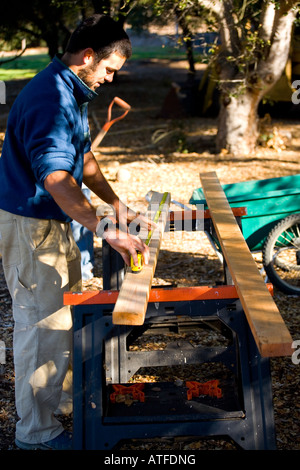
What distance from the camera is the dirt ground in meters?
3.64

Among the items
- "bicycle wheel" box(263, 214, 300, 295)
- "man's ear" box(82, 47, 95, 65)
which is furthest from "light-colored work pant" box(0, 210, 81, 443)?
"bicycle wheel" box(263, 214, 300, 295)

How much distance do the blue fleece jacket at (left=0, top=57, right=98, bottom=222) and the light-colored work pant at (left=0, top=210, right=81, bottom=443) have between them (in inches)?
4.0

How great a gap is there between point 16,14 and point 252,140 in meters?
9.52

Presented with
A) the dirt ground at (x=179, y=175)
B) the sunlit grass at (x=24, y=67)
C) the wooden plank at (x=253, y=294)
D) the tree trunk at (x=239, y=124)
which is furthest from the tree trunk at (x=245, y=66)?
the sunlit grass at (x=24, y=67)

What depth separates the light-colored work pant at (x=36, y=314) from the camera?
3098 millimetres

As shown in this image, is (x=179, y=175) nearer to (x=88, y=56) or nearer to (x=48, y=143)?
(x=88, y=56)

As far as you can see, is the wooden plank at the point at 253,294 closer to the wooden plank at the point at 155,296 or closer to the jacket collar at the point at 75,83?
the wooden plank at the point at 155,296

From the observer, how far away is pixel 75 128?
3.02 metres

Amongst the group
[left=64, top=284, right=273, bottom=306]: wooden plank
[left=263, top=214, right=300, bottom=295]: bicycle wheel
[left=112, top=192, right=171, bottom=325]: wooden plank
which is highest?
[left=112, top=192, right=171, bottom=325]: wooden plank

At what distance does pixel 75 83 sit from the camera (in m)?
3.01

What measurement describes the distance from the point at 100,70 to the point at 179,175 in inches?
268

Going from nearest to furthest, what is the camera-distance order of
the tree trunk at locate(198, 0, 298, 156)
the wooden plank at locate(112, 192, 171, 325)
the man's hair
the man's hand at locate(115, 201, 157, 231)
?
1. the wooden plank at locate(112, 192, 171, 325)
2. the man's hair
3. the man's hand at locate(115, 201, 157, 231)
4. the tree trunk at locate(198, 0, 298, 156)

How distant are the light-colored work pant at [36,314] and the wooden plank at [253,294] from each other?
920mm

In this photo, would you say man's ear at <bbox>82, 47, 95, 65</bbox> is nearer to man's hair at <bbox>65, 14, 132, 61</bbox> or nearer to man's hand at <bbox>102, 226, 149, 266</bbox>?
man's hair at <bbox>65, 14, 132, 61</bbox>
